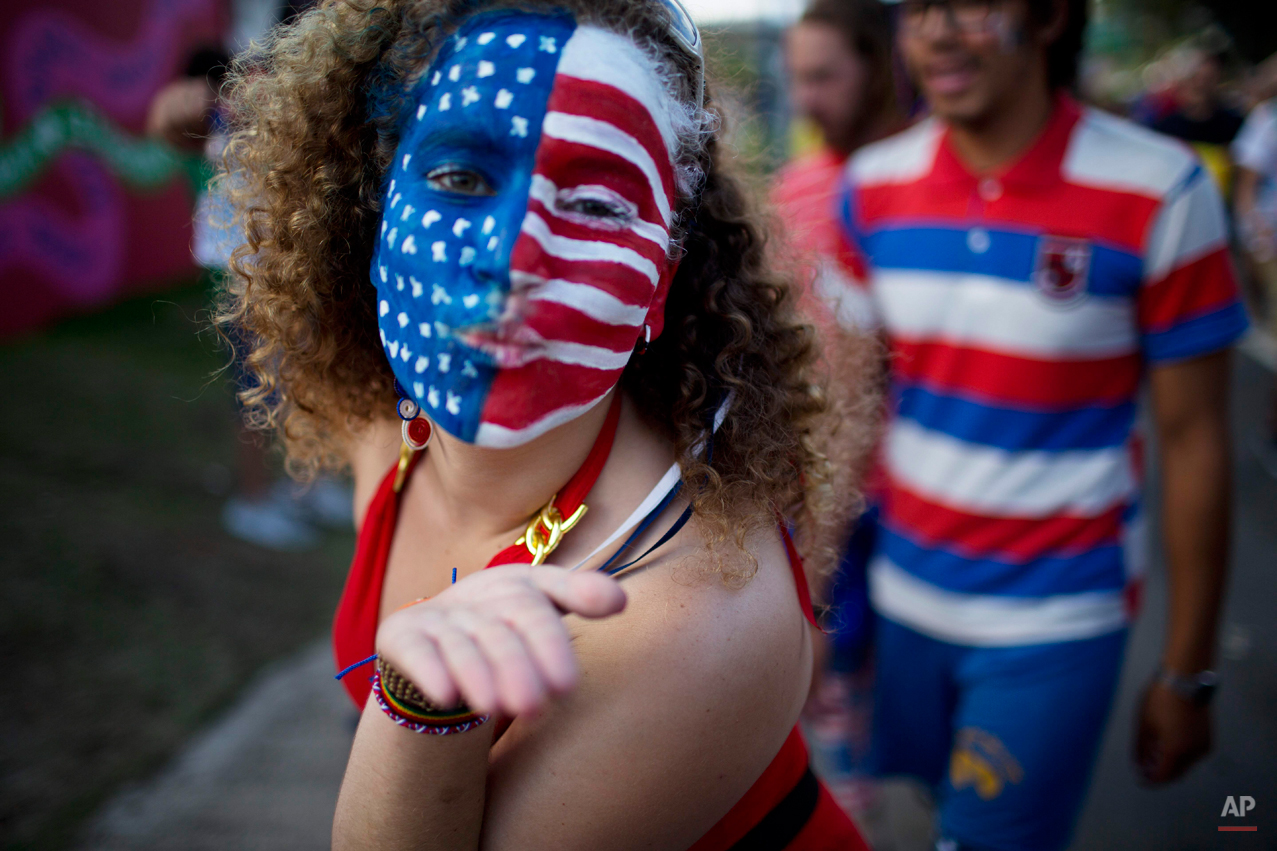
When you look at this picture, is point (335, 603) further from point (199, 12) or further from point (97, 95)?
point (199, 12)

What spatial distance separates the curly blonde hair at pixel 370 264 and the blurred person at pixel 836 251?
280 millimetres

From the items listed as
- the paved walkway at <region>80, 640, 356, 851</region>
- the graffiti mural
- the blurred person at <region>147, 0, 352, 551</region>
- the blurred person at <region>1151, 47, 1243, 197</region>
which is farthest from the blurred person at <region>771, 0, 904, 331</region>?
the blurred person at <region>1151, 47, 1243, 197</region>

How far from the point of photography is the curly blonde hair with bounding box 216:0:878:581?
1261mm

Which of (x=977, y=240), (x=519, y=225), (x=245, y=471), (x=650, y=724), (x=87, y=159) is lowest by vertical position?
(x=245, y=471)

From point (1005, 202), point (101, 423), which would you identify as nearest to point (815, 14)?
point (1005, 202)

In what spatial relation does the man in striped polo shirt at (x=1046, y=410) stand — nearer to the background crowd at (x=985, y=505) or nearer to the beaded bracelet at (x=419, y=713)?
the background crowd at (x=985, y=505)

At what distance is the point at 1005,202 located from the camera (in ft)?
6.73

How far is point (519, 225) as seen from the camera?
1082 millimetres

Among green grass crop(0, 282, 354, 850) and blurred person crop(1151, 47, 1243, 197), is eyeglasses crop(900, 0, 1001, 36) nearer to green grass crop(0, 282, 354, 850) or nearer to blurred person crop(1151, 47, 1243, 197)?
green grass crop(0, 282, 354, 850)

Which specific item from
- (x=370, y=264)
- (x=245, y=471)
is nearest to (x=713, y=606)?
(x=370, y=264)

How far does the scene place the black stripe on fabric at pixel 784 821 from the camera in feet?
4.23

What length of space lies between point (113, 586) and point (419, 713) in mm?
3034

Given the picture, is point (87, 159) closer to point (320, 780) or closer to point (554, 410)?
point (320, 780)
